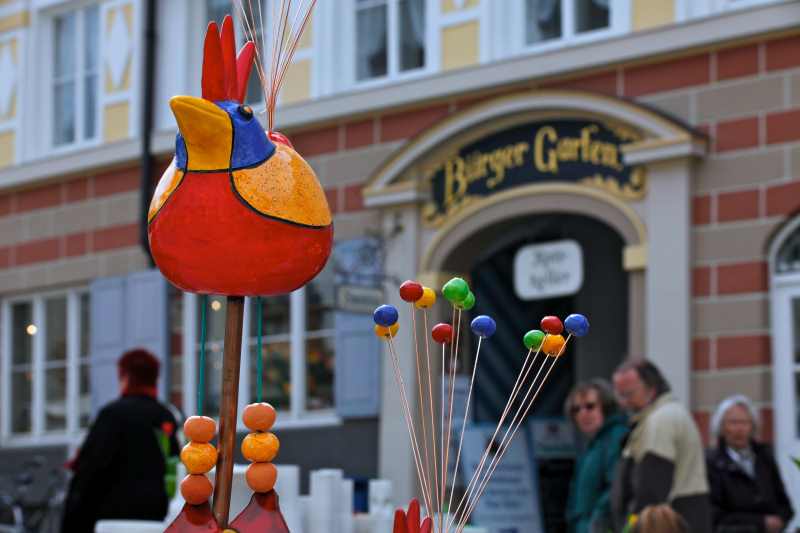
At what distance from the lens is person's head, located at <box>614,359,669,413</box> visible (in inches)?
305

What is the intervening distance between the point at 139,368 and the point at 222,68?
4289mm

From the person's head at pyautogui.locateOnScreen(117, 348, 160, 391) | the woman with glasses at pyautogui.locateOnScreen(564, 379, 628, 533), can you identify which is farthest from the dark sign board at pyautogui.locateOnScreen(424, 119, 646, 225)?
the person's head at pyautogui.locateOnScreen(117, 348, 160, 391)

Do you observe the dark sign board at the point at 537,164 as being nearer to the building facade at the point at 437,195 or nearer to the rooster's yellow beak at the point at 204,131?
the building facade at the point at 437,195

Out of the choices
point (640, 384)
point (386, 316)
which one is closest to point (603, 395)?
point (640, 384)

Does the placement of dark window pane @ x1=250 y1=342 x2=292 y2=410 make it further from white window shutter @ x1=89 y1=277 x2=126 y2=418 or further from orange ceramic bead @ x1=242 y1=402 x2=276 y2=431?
orange ceramic bead @ x1=242 y1=402 x2=276 y2=431

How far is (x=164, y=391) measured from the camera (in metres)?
14.0

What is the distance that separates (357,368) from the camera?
1259cm

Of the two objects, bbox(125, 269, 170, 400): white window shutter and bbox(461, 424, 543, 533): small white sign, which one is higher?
bbox(125, 269, 170, 400): white window shutter

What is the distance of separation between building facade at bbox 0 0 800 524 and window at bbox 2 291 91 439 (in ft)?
0.07


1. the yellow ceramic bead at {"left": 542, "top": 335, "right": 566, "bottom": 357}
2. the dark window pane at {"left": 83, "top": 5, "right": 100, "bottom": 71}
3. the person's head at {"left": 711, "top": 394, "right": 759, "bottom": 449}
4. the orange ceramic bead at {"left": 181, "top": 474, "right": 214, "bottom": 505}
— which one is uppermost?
the dark window pane at {"left": 83, "top": 5, "right": 100, "bottom": 71}

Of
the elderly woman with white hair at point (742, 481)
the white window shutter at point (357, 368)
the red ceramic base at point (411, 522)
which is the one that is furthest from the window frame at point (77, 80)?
the red ceramic base at point (411, 522)

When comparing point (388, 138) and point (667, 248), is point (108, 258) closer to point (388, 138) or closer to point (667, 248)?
point (388, 138)

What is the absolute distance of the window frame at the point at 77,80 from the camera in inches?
603

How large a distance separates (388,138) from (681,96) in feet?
8.87
